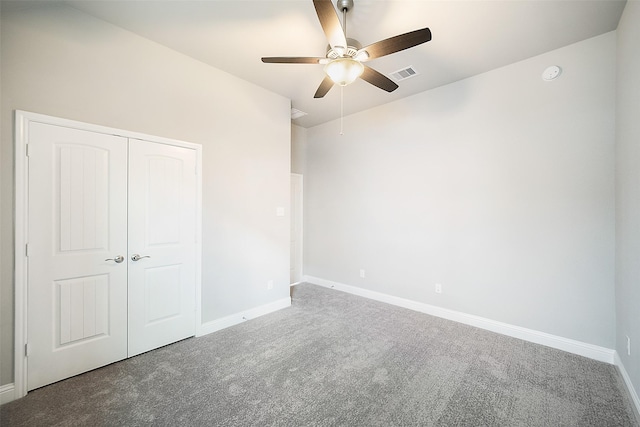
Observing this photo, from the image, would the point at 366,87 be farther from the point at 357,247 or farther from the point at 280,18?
the point at 357,247

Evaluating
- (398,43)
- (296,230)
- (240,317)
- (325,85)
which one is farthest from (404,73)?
(240,317)

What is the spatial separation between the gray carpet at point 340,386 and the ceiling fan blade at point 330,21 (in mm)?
2727

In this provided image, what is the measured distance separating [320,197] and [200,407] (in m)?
3.74

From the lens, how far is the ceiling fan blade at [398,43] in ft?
5.88

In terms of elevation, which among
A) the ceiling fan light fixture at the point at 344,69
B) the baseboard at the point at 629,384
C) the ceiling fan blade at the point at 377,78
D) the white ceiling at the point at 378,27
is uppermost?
the white ceiling at the point at 378,27

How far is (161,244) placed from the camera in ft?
8.96

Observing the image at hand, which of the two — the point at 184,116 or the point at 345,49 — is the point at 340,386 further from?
the point at 184,116

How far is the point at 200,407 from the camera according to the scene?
1.90 meters

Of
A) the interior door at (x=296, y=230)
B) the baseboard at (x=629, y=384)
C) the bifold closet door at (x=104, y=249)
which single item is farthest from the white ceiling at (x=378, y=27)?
the baseboard at (x=629, y=384)

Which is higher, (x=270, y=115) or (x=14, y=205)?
(x=270, y=115)

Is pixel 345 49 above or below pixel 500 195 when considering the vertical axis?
above

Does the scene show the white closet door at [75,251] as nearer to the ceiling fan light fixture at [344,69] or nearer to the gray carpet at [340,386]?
the gray carpet at [340,386]


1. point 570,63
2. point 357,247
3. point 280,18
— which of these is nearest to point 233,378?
point 357,247

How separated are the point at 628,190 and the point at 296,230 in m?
4.38
